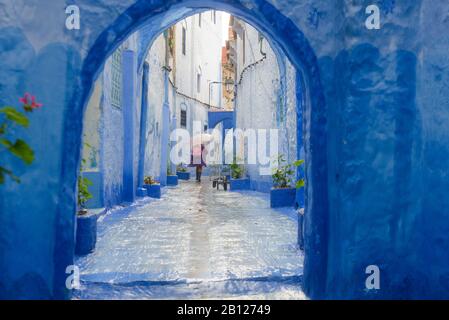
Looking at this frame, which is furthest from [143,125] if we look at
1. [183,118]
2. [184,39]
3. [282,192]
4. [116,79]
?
[184,39]

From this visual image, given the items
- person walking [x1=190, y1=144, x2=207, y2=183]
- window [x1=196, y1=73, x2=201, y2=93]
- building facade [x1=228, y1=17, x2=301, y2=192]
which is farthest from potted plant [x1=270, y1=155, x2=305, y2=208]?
window [x1=196, y1=73, x2=201, y2=93]

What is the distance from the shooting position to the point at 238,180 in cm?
1427

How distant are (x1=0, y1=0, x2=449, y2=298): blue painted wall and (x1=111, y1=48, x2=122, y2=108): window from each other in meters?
5.28

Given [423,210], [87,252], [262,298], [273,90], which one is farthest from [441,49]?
[273,90]

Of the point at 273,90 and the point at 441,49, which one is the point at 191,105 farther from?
the point at 441,49

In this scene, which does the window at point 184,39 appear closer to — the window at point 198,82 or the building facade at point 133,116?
the building facade at point 133,116

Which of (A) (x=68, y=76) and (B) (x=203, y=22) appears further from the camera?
(B) (x=203, y=22)

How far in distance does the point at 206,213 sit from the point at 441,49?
5740 millimetres

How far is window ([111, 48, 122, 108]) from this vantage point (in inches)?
335

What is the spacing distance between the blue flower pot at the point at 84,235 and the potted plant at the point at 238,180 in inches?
371

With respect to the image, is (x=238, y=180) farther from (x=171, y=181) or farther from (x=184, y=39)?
(x=184, y=39)

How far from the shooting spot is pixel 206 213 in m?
8.26

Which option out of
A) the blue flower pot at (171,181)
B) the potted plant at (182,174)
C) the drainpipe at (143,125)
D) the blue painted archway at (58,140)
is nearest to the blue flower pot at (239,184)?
the blue flower pot at (171,181)

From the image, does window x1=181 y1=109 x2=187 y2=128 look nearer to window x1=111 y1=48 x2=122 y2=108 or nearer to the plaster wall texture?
the plaster wall texture
